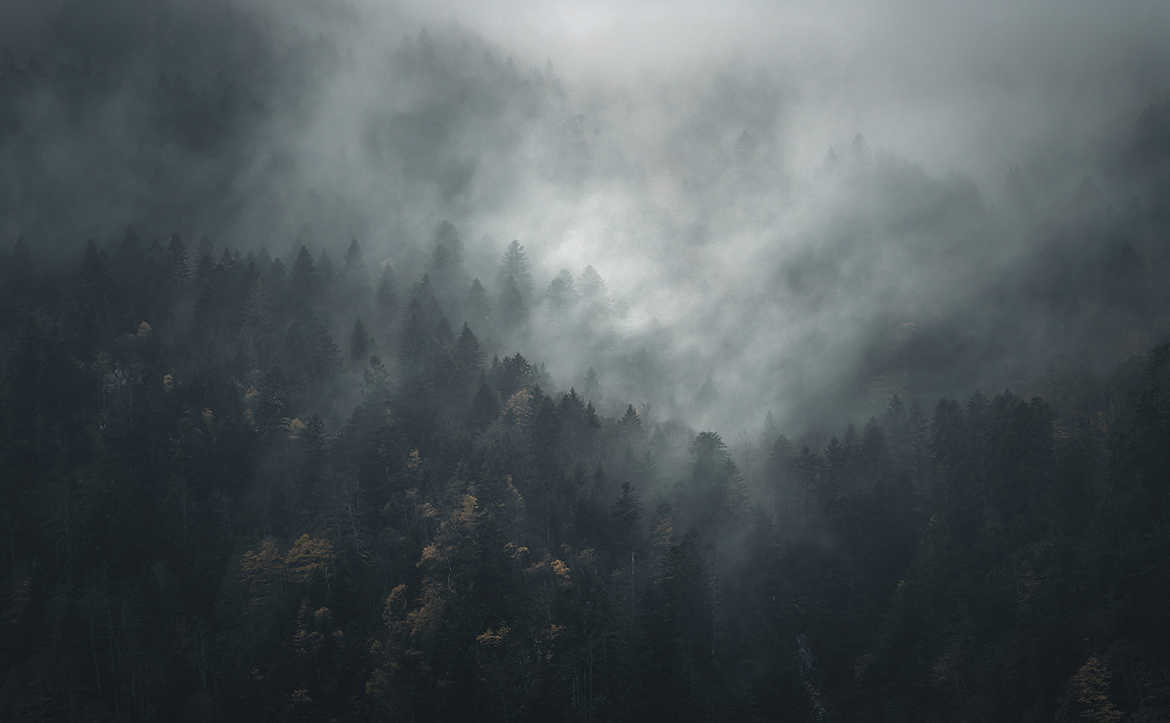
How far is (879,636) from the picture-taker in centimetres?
10044

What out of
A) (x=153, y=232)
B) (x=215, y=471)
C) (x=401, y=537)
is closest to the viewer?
(x=401, y=537)

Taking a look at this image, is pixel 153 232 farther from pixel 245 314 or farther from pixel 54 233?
pixel 245 314

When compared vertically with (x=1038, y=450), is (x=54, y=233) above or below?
above

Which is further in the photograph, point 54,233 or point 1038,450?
point 54,233

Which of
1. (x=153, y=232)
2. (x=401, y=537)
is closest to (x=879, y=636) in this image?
(x=401, y=537)

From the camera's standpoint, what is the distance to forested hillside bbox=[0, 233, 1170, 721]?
94188mm

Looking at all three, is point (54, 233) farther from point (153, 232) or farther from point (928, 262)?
point (928, 262)

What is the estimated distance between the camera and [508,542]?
340 ft

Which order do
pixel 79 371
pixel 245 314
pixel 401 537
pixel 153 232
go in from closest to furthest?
pixel 401 537 < pixel 79 371 < pixel 245 314 < pixel 153 232

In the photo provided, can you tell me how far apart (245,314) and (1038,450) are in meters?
101

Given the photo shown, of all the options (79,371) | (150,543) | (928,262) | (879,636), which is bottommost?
(879,636)

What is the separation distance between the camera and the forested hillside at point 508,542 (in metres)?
94.2

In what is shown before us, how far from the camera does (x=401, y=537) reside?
107 meters

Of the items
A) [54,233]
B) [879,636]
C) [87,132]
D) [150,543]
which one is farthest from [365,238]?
[879,636]
